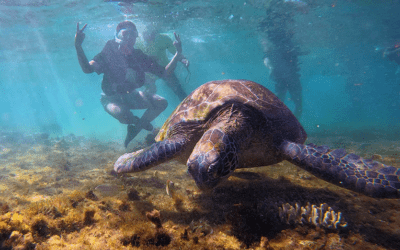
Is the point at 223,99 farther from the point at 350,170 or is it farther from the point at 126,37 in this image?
the point at 126,37

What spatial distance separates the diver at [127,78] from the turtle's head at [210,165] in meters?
8.12

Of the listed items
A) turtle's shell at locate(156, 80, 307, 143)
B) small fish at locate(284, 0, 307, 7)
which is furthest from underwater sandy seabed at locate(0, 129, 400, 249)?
small fish at locate(284, 0, 307, 7)

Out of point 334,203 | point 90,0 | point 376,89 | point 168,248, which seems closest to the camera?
point 168,248

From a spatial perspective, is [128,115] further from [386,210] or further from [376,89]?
[376,89]

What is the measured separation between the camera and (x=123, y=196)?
3.33m

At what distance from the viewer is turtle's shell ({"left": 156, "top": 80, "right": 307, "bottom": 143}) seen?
3.67 m

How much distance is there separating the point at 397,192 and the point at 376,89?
114172 millimetres

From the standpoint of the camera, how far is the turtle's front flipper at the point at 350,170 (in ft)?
8.11

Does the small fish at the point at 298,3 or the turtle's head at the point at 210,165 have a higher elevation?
the small fish at the point at 298,3

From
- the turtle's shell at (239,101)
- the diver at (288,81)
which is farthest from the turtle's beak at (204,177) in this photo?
the diver at (288,81)

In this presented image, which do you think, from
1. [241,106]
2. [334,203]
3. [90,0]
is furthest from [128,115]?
[90,0]

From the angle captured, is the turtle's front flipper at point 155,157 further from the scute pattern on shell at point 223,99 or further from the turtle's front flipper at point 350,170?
the turtle's front flipper at point 350,170

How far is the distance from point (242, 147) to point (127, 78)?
1030 cm

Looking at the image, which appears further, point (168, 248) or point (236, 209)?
point (236, 209)
